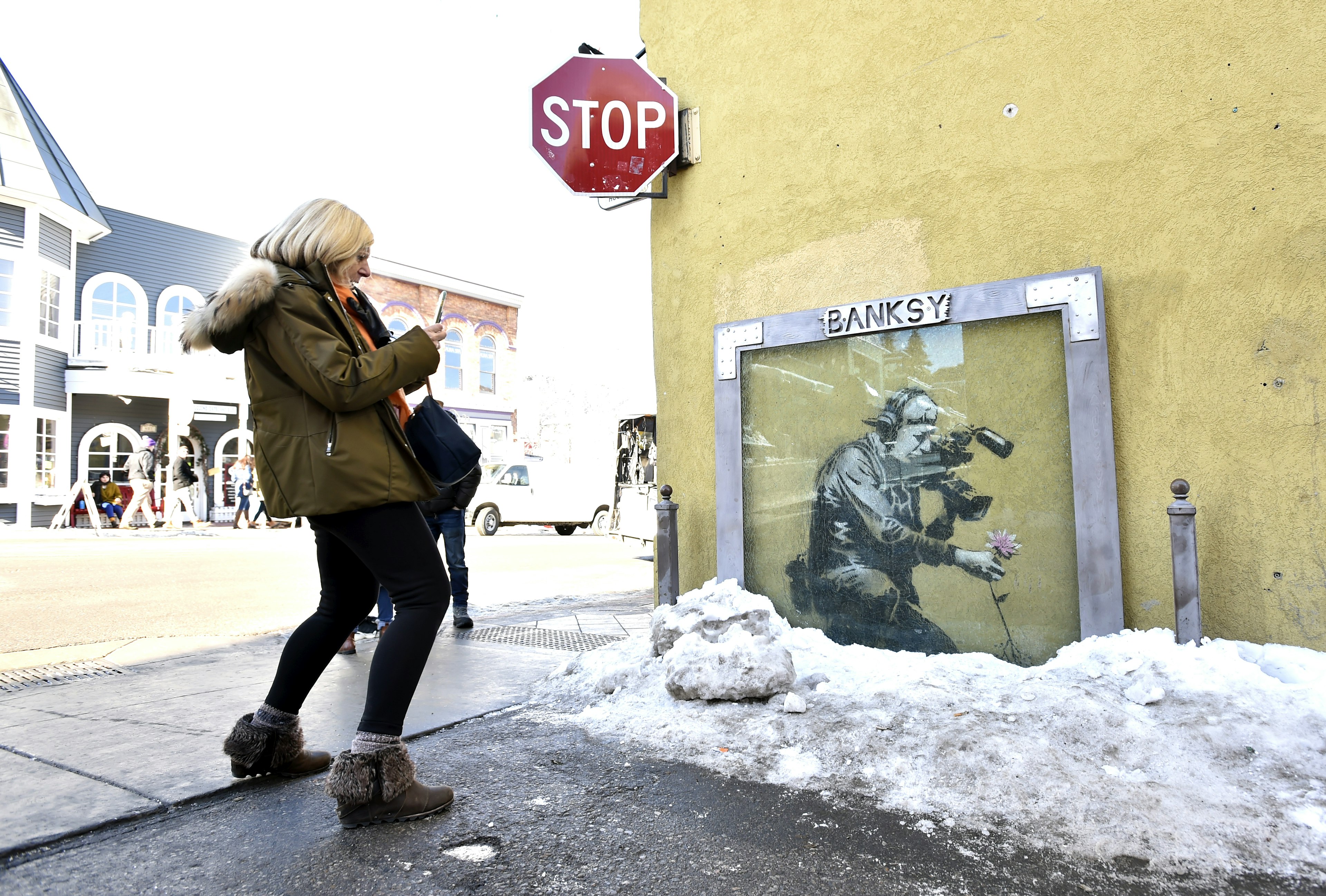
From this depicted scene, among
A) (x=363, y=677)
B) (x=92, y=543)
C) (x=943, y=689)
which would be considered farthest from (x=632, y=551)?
(x=943, y=689)

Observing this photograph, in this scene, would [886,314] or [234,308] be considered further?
[886,314]

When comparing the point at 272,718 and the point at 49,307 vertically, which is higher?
the point at 49,307

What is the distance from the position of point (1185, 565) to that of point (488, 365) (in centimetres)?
2732

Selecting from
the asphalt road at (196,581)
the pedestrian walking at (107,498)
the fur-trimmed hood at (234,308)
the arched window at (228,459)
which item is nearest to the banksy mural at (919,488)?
the fur-trimmed hood at (234,308)

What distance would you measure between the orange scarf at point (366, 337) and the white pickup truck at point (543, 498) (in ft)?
49.5

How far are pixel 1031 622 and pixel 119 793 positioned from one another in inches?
137

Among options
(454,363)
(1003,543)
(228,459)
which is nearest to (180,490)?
(228,459)

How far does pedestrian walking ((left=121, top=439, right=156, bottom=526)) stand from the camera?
16.8 metres

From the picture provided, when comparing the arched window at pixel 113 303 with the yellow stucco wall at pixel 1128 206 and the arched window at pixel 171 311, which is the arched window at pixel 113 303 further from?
the yellow stucco wall at pixel 1128 206

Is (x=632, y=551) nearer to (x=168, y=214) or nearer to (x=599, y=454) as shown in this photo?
(x=168, y=214)

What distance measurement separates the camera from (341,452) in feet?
7.51

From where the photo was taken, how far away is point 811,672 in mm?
3557

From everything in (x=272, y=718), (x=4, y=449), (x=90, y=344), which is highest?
(x=90, y=344)

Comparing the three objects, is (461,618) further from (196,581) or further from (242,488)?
(242,488)
